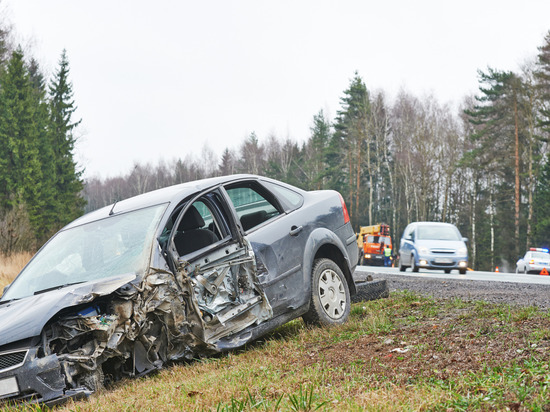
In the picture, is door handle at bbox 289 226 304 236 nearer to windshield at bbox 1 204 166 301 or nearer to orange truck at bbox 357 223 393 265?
windshield at bbox 1 204 166 301

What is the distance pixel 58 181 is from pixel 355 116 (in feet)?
85.2

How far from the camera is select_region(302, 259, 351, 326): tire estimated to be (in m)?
5.63

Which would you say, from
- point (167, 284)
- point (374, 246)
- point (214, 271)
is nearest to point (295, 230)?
point (214, 271)

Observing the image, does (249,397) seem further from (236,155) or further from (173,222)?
(236,155)

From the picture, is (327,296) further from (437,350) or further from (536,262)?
(536,262)

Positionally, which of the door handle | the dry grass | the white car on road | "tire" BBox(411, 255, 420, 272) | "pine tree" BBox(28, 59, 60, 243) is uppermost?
"pine tree" BBox(28, 59, 60, 243)

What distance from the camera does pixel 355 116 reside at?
52031 millimetres

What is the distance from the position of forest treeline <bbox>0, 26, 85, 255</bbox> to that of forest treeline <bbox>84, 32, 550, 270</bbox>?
1935 centimetres

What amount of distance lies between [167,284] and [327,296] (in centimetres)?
198

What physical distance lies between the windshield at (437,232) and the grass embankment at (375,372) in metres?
13.9

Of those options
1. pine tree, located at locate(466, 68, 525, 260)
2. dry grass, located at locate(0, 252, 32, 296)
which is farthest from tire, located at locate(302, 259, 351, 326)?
pine tree, located at locate(466, 68, 525, 260)

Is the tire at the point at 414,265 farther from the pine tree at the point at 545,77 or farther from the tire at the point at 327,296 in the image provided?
the pine tree at the point at 545,77

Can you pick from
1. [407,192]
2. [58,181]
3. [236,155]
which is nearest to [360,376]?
[58,181]

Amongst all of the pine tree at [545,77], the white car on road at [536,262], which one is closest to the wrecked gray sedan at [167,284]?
the white car on road at [536,262]
